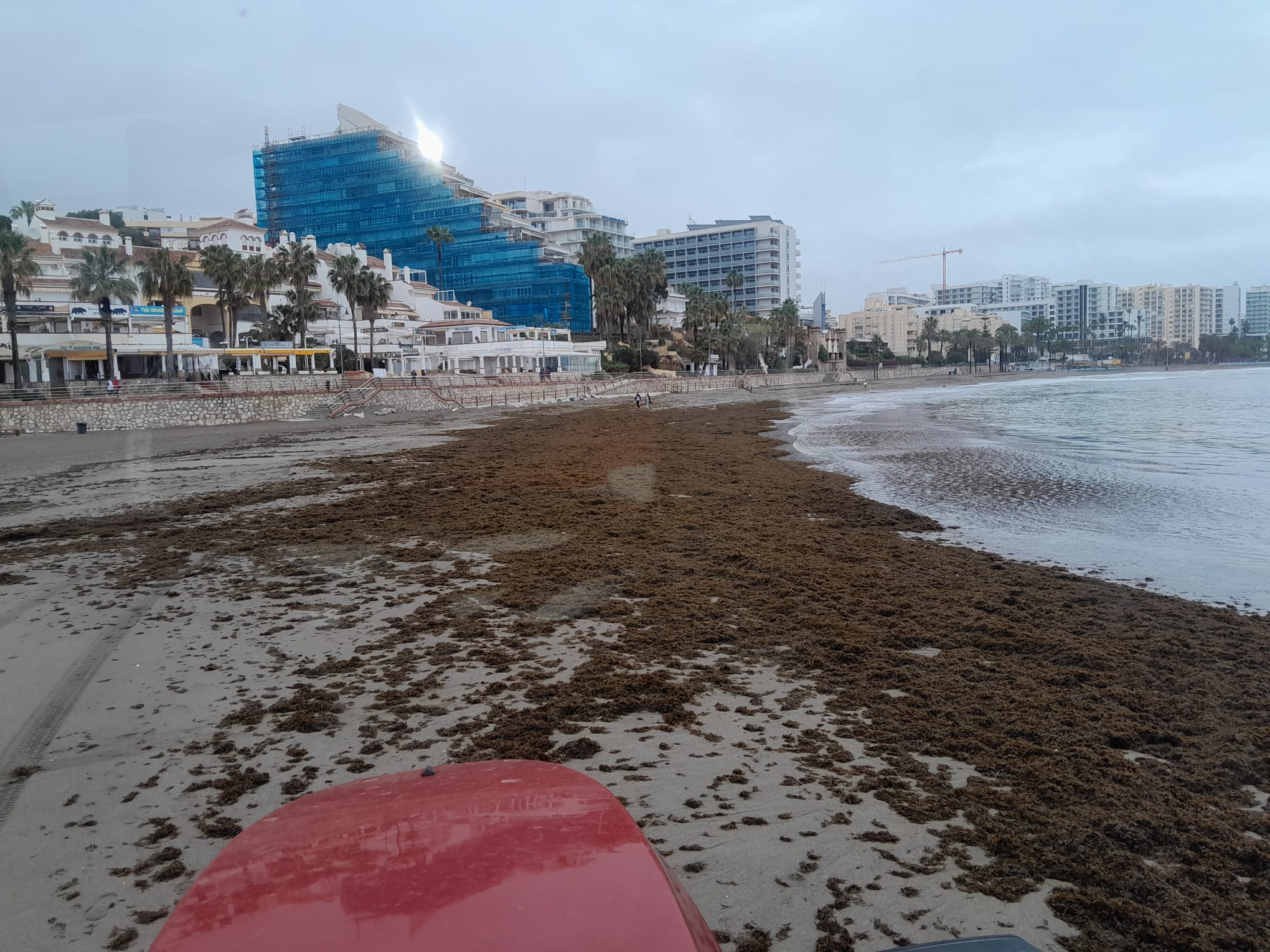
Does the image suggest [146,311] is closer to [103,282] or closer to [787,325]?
[103,282]

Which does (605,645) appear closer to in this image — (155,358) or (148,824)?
(148,824)

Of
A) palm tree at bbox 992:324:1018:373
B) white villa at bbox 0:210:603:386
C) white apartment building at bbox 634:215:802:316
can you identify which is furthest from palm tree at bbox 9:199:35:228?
palm tree at bbox 992:324:1018:373

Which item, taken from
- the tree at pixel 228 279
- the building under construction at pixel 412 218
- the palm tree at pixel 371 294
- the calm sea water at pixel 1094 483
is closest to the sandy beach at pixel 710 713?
the calm sea water at pixel 1094 483

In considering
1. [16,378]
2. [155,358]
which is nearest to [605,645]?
[16,378]

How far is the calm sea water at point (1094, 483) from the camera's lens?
35.9 feet

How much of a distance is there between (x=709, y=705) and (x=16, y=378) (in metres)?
50.7

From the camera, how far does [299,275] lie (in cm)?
6762

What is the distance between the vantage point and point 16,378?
4459 centimetres

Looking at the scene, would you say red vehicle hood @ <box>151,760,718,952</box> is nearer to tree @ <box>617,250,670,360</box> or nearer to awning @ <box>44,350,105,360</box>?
awning @ <box>44,350,105,360</box>

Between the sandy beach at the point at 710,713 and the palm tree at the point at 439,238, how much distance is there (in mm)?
104289

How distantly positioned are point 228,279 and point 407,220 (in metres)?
64.9

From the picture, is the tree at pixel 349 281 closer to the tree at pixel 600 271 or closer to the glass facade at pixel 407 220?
the tree at pixel 600 271

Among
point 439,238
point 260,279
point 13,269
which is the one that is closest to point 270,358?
point 260,279

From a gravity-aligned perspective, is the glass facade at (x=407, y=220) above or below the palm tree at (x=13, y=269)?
above
